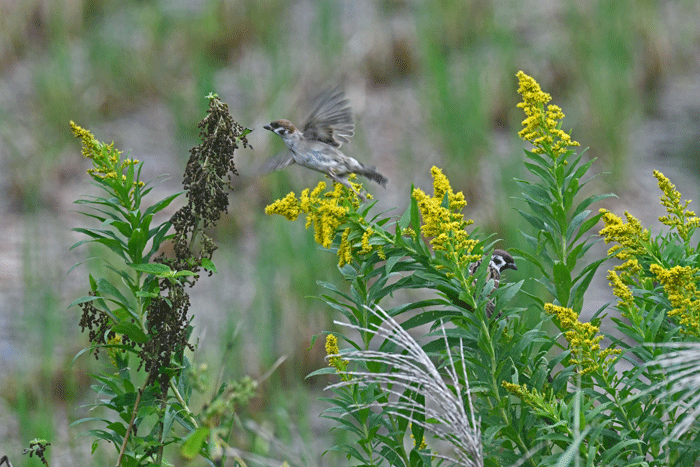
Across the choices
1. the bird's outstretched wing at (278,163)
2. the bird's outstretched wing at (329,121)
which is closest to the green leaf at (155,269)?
the bird's outstretched wing at (278,163)

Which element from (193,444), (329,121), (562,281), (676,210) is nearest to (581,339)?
(562,281)

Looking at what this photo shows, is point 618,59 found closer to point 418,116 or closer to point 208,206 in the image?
point 418,116

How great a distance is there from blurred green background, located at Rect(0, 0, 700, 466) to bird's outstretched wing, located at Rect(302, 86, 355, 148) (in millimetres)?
1753

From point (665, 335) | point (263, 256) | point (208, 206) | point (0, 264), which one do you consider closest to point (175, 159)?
point (0, 264)

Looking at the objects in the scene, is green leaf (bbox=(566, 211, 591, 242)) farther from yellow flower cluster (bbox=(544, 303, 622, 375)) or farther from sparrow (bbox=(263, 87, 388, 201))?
sparrow (bbox=(263, 87, 388, 201))

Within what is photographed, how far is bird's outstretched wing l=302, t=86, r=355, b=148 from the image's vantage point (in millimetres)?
2219

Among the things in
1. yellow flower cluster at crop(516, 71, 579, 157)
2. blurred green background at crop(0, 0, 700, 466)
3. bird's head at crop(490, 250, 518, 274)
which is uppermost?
blurred green background at crop(0, 0, 700, 466)

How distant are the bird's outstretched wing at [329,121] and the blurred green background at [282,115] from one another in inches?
69.0

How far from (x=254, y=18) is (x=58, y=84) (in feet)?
5.91

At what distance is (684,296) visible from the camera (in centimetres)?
135

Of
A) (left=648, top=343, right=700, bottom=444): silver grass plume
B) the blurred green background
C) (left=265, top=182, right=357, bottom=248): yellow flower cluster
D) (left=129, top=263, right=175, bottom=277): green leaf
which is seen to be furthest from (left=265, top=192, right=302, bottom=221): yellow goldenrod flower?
the blurred green background

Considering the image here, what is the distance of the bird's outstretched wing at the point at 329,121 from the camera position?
2.22 metres

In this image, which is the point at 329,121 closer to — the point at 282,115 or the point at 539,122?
the point at 539,122

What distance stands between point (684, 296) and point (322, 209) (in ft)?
2.26
